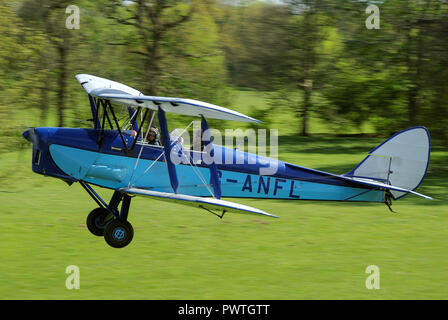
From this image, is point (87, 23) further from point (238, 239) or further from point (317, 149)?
point (238, 239)

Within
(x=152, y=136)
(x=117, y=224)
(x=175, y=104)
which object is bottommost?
(x=117, y=224)

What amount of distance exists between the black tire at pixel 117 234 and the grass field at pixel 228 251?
133 mm

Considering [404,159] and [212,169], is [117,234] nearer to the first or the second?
[212,169]

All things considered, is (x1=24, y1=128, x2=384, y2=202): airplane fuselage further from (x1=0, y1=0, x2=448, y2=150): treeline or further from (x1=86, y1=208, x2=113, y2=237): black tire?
(x1=0, y1=0, x2=448, y2=150): treeline

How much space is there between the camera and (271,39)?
3153 centimetres

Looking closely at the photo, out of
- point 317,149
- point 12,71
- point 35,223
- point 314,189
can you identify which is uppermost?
point 12,71

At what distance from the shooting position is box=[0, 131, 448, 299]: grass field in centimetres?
716

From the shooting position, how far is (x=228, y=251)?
9047mm

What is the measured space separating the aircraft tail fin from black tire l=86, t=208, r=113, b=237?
470cm

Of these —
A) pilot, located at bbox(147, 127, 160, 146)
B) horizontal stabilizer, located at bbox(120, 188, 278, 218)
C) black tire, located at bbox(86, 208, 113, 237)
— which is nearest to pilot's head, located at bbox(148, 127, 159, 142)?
pilot, located at bbox(147, 127, 160, 146)

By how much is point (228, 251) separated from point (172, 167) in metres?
1.79

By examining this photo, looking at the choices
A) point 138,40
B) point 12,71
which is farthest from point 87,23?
point 12,71

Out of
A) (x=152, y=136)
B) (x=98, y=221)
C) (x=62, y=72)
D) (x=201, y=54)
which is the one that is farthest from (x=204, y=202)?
(x=201, y=54)

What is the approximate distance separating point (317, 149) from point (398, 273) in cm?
1823
